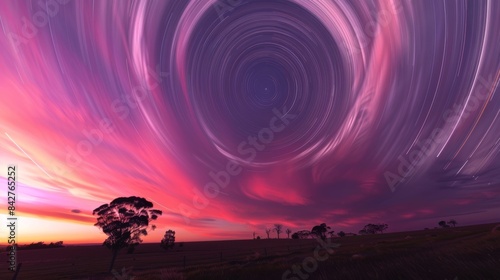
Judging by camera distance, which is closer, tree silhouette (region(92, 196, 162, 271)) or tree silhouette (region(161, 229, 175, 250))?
tree silhouette (region(92, 196, 162, 271))

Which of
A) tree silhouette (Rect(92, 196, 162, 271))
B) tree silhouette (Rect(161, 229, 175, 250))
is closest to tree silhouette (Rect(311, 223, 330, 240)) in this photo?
tree silhouette (Rect(161, 229, 175, 250))

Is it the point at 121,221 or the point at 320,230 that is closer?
the point at 121,221

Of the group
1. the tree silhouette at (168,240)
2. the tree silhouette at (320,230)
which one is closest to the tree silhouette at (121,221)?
the tree silhouette at (168,240)

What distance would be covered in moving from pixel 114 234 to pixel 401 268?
4976 cm

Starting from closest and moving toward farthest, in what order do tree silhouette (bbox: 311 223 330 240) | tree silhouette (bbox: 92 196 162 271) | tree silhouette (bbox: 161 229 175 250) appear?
tree silhouette (bbox: 92 196 162 271), tree silhouette (bbox: 161 229 175 250), tree silhouette (bbox: 311 223 330 240)

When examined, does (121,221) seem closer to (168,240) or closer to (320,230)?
(168,240)

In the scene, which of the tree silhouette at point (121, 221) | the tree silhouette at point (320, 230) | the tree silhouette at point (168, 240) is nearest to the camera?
the tree silhouette at point (121, 221)

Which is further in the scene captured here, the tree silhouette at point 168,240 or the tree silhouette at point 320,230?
the tree silhouette at point 320,230

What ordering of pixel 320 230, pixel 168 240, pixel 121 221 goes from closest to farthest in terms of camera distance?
pixel 121 221 → pixel 168 240 → pixel 320 230

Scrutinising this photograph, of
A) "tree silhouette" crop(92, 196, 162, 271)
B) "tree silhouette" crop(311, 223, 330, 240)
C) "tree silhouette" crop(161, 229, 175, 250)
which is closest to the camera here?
"tree silhouette" crop(92, 196, 162, 271)

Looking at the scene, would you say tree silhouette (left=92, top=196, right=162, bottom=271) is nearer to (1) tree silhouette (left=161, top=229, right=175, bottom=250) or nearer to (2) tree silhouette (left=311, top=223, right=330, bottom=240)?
(1) tree silhouette (left=161, top=229, right=175, bottom=250)

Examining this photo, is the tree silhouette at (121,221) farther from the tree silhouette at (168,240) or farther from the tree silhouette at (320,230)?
the tree silhouette at (320,230)

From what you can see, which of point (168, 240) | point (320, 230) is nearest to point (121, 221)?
point (168, 240)

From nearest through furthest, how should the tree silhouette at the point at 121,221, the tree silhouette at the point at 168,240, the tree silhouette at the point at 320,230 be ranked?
the tree silhouette at the point at 121,221 < the tree silhouette at the point at 168,240 < the tree silhouette at the point at 320,230
